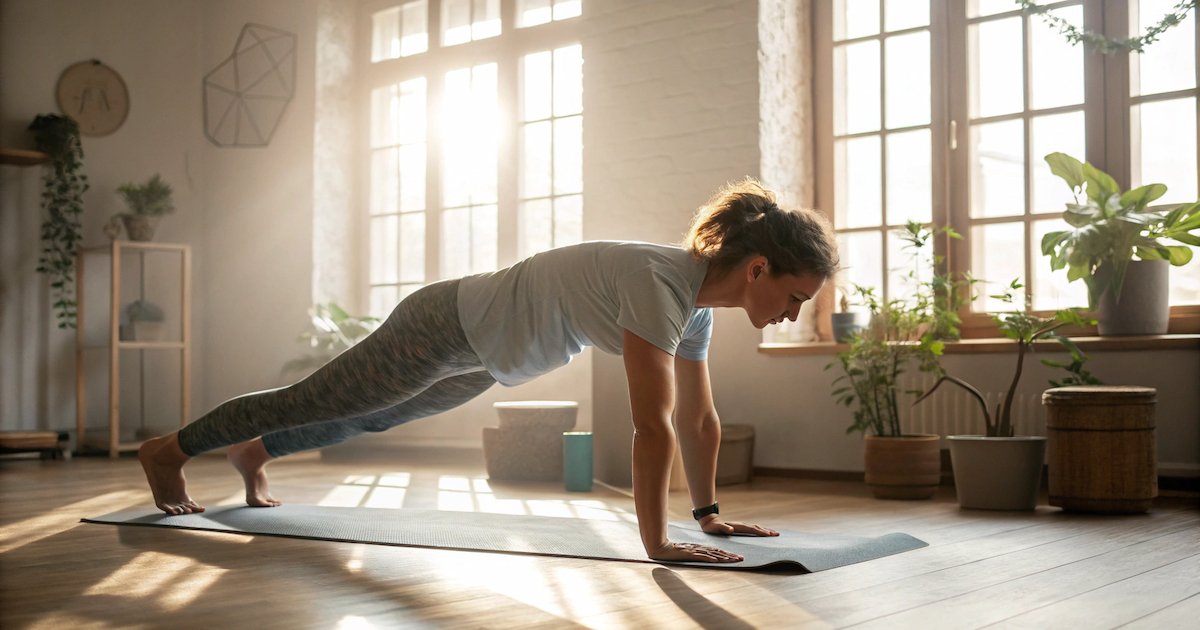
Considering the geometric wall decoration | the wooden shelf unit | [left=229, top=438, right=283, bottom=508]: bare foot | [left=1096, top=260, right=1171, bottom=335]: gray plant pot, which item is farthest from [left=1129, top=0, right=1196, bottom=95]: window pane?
the wooden shelf unit

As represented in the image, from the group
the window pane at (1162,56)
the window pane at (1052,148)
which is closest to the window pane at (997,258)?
the window pane at (1052,148)

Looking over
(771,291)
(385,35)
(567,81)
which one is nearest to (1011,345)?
(771,291)

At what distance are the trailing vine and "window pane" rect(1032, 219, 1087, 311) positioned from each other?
543 mm

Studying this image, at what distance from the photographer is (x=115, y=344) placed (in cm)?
577

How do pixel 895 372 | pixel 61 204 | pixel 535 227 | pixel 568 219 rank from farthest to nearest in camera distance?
1. pixel 61 204
2. pixel 535 227
3. pixel 568 219
4. pixel 895 372

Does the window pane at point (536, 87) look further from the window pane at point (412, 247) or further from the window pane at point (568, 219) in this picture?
the window pane at point (412, 247)

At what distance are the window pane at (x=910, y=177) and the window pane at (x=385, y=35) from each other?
10.8 ft

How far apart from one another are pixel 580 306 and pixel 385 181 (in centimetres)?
446

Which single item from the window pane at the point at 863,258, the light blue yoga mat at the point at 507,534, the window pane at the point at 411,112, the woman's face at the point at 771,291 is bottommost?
the light blue yoga mat at the point at 507,534

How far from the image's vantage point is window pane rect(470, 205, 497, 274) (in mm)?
5914

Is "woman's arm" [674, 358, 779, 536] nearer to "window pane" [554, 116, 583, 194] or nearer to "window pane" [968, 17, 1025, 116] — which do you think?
"window pane" [968, 17, 1025, 116]

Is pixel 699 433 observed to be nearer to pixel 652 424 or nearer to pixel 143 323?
pixel 652 424

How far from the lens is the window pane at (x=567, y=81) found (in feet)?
18.4

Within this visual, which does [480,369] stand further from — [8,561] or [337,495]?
[337,495]
